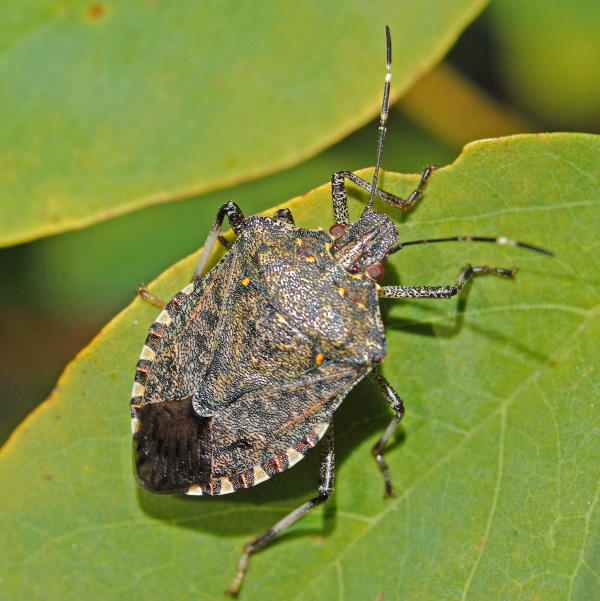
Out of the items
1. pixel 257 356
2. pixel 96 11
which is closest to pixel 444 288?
pixel 257 356

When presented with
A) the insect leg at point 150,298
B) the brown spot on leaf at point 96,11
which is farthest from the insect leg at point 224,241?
the brown spot on leaf at point 96,11

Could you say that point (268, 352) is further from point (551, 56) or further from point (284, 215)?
point (551, 56)

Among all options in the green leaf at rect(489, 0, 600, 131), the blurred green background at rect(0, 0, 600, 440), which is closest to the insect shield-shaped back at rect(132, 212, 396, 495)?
the blurred green background at rect(0, 0, 600, 440)

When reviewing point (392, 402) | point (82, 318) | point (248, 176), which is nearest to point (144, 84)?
point (248, 176)

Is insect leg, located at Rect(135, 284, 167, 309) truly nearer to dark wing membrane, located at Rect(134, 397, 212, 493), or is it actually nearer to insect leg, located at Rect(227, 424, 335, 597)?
dark wing membrane, located at Rect(134, 397, 212, 493)

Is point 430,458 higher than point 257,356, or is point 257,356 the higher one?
point 257,356

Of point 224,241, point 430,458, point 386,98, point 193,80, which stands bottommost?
point 430,458

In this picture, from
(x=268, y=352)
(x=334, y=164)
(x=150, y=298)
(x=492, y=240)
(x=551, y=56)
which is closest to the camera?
(x=492, y=240)
